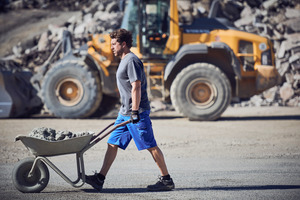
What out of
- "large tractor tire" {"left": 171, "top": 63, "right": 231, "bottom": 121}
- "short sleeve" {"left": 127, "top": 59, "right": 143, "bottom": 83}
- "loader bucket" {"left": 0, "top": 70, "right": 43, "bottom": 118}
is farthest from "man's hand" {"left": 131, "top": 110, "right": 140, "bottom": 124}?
"loader bucket" {"left": 0, "top": 70, "right": 43, "bottom": 118}

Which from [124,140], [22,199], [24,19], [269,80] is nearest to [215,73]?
[269,80]

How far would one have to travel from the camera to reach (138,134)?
491cm

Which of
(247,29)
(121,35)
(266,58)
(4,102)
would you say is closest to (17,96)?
(4,102)

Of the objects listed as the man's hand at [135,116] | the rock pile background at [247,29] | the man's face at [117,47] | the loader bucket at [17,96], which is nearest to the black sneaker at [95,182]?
the man's hand at [135,116]

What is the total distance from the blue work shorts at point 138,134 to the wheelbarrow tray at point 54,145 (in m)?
0.36

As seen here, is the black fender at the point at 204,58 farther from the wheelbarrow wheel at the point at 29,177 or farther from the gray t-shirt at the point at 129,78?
the wheelbarrow wheel at the point at 29,177

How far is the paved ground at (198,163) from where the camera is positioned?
196 inches

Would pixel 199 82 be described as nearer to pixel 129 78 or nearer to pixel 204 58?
pixel 204 58

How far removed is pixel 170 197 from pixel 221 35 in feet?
27.0

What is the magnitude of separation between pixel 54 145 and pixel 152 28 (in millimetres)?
7798

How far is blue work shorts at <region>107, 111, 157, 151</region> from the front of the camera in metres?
4.90

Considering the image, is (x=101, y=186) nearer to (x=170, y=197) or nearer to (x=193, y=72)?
(x=170, y=197)

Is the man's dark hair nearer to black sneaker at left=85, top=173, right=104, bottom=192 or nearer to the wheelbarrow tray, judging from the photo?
the wheelbarrow tray

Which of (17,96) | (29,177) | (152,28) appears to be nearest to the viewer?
(29,177)
